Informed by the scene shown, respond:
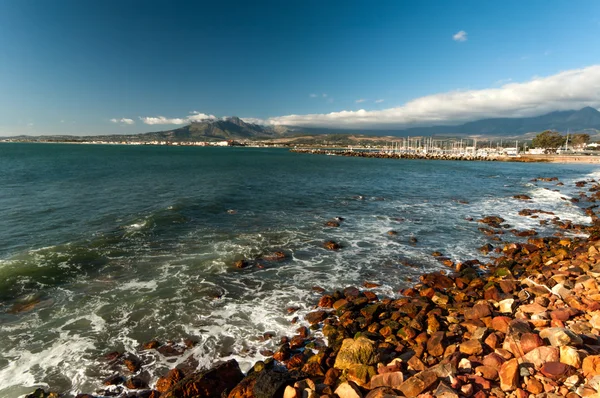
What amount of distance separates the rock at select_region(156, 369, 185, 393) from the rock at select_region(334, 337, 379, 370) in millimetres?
4656

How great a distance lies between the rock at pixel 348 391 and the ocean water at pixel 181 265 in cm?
353

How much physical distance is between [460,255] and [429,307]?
893 centimetres

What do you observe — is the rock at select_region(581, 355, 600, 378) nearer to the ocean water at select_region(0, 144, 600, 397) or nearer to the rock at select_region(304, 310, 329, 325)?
the rock at select_region(304, 310, 329, 325)

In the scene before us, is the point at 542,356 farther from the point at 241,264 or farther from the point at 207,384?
the point at 241,264

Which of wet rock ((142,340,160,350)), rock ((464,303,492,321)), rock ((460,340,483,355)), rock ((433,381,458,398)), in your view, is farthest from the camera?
rock ((464,303,492,321))

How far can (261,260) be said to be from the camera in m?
18.6

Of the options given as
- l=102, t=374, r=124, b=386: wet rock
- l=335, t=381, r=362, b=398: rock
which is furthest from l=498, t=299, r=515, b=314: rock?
l=102, t=374, r=124, b=386: wet rock

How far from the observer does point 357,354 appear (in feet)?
28.8

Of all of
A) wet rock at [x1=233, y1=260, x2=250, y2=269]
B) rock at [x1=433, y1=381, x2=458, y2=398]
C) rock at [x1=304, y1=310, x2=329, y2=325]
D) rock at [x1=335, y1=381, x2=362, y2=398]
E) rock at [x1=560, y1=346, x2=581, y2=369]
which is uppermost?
rock at [x1=560, y1=346, x2=581, y2=369]

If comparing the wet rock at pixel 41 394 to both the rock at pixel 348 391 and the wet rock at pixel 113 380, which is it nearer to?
the wet rock at pixel 113 380

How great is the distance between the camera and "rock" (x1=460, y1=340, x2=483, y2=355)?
27.5 ft

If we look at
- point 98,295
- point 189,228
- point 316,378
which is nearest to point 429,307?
point 316,378

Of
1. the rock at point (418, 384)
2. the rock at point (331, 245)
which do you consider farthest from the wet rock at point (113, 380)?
the rock at point (331, 245)

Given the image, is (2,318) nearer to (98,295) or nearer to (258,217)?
(98,295)
